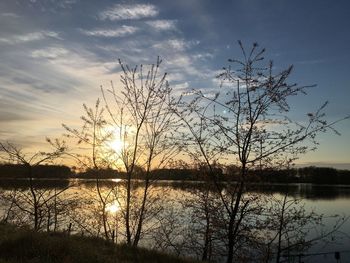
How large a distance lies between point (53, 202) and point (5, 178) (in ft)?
8.76

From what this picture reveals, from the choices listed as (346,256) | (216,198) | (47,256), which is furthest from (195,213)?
(346,256)

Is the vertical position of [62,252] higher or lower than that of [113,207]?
lower

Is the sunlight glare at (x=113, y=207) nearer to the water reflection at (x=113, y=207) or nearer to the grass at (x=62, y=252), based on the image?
the water reflection at (x=113, y=207)

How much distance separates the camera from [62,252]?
7.98m

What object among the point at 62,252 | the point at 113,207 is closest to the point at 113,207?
the point at 113,207

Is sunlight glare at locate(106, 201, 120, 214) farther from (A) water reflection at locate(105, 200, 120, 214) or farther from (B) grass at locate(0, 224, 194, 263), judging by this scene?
(B) grass at locate(0, 224, 194, 263)

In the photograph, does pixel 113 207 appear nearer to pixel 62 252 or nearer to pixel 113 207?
pixel 113 207

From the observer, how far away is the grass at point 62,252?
752 cm

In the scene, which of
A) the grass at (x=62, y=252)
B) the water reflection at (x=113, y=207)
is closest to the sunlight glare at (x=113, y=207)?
the water reflection at (x=113, y=207)

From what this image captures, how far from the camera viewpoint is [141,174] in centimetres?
1531

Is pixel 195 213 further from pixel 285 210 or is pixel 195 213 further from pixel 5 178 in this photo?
pixel 5 178

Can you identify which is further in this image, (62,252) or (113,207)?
(113,207)

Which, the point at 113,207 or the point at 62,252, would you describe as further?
the point at 113,207

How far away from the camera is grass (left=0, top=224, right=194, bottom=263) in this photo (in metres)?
7.52
